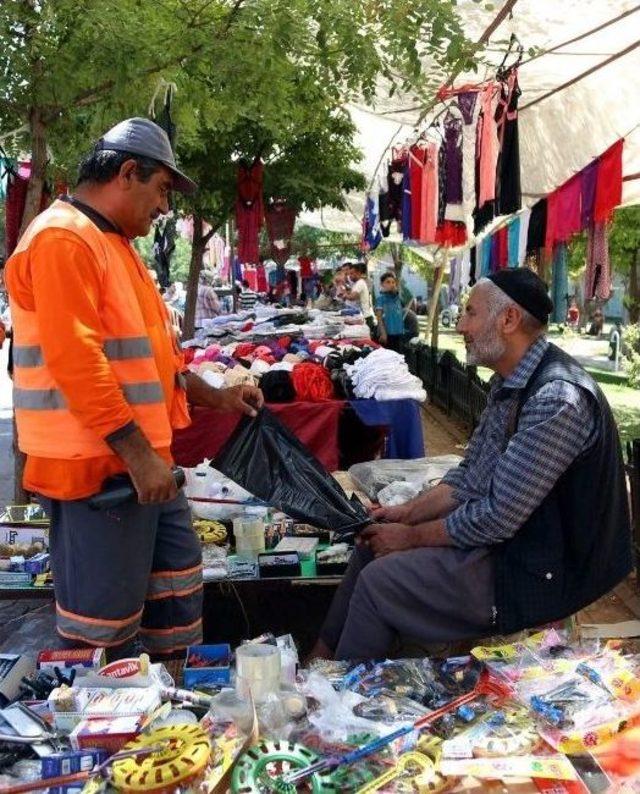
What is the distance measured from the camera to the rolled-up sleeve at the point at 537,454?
2.67 meters

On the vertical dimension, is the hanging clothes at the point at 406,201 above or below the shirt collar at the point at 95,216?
above

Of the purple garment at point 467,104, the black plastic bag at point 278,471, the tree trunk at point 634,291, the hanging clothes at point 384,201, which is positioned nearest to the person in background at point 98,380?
the black plastic bag at point 278,471

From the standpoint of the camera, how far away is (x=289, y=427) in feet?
18.7

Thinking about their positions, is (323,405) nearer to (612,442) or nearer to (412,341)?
(612,442)

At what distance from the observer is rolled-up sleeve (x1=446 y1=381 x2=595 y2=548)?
267 centimetres

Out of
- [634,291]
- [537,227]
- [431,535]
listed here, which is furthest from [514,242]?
[431,535]

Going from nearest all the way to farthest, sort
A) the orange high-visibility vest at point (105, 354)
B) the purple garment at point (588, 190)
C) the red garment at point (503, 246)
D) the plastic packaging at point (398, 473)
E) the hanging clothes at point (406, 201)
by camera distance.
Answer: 1. the orange high-visibility vest at point (105, 354)
2. the plastic packaging at point (398, 473)
3. the purple garment at point (588, 190)
4. the red garment at point (503, 246)
5. the hanging clothes at point (406, 201)

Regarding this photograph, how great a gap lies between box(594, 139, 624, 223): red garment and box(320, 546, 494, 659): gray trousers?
5475 millimetres

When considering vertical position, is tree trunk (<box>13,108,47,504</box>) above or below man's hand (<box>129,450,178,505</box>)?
above

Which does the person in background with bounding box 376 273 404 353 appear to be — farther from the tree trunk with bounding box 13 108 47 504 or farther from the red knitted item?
the tree trunk with bounding box 13 108 47 504

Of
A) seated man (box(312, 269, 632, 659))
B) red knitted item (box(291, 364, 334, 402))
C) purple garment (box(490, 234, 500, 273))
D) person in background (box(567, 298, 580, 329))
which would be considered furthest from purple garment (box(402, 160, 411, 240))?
person in background (box(567, 298, 580, 329))

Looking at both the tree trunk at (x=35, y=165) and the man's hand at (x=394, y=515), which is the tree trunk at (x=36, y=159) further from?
the man's hand at (x=394, y=515)

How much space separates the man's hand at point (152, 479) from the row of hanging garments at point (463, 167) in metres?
5.31

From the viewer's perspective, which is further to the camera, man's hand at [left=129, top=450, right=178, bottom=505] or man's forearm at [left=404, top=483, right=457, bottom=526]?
man's forearm at [left=404, top=483, right=457, bottom=526]
